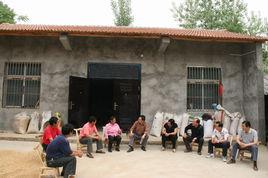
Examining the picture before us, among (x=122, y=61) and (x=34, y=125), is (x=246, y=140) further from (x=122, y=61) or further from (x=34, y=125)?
(x=34, y=125)

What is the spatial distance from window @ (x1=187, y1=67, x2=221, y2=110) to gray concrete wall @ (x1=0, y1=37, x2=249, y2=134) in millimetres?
259

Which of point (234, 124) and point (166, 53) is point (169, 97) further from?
point (234, 124)

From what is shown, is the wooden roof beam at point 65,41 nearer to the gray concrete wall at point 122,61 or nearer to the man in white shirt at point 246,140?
the gray concrete wall at point 122,61

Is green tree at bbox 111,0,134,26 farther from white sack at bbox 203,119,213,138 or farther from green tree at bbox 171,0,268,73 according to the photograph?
white sack at bbox 203,119,213,138

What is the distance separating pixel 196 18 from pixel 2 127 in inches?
876

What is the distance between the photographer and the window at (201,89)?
13.1 metres

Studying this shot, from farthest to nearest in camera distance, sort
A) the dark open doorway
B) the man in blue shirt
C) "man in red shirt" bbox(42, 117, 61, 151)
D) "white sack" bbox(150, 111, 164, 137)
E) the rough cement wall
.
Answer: the dark open doorway → "white sack" bbox(150, 111, 164, 137) → the rough cement wall → "man in red shirt" bbox(42, 117, 61, 151) → the man in blue shirt

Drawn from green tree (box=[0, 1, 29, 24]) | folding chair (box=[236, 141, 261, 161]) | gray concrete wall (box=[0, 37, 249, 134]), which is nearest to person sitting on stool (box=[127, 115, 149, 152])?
gray concrete wall (box=[0, 37, 249, 134])

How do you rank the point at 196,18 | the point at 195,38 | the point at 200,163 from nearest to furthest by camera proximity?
the point at 200,163 → the point at 195,38 → the point at 196,18

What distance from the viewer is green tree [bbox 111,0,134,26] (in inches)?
1356


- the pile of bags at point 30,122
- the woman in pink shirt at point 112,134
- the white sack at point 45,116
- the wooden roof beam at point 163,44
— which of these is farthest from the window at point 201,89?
the pile of bags at point 30,122

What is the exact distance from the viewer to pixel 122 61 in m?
13.0

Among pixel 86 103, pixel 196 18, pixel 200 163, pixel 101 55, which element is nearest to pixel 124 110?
pixel 86 103

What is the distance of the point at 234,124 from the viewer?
40.1 feet
